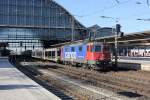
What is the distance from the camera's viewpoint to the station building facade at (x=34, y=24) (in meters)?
165

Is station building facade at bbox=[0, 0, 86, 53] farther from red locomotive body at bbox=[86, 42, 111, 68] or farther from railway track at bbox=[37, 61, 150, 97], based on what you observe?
railway track at bbox=[37, 61, 150, 97]

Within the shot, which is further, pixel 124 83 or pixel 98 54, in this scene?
pixel 98 54

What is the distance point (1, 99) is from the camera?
62.1 ft

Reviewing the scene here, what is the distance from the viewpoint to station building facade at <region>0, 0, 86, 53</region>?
16475 centimetres

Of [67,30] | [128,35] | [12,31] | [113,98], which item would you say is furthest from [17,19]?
[113,98]

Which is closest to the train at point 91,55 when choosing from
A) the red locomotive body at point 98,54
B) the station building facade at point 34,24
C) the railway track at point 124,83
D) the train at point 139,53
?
the red locomotive body at point 98,54

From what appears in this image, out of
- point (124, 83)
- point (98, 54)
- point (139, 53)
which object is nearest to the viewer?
point (124, 83)

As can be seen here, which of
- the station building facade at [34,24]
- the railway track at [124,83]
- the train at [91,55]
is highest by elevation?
the station building facade at [34,24]

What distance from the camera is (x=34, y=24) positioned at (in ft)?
548

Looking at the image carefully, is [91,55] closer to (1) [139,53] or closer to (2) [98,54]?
(2) [98,54]

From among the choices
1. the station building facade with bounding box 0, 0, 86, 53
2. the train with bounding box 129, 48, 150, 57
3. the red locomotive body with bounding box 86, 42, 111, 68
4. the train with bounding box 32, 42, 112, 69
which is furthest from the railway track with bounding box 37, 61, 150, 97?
the station building facade with bounding box 0, 0, 86, 53

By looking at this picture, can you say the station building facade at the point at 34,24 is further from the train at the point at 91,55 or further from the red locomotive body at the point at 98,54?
the red locomotive body at the point at 98,54

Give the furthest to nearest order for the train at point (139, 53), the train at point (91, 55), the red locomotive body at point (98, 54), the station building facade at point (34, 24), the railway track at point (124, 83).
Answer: the station building facade at point (34, 24) → the train at point (139, 53) → the train at point (91, 55) → the red locomotive body at point (98, 54) → the railway track at point (124, 83)

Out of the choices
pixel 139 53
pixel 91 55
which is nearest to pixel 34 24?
pixel 139 53
